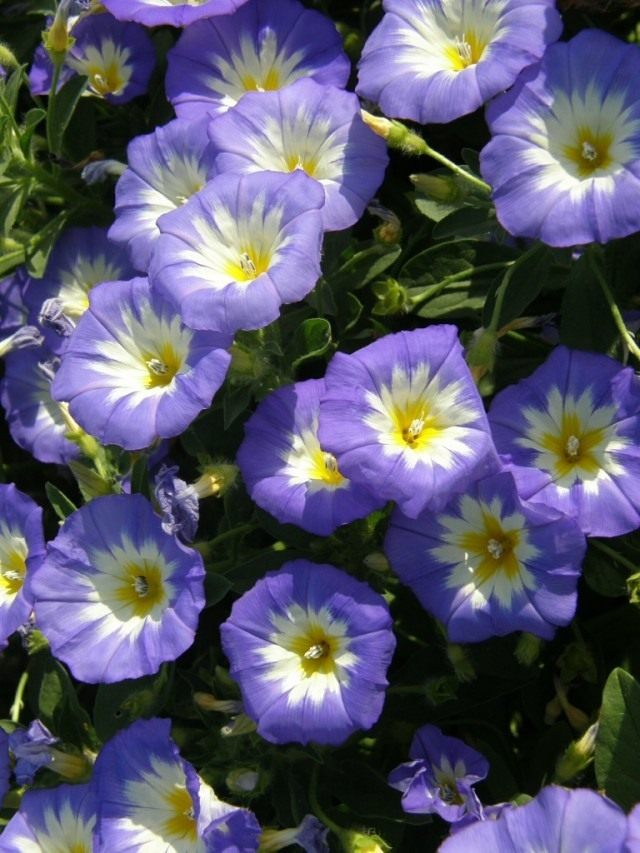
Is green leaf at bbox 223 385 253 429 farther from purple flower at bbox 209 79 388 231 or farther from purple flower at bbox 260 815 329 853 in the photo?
purple flower at bbox 260 815 329 853

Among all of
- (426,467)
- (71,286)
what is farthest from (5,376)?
(426,467)

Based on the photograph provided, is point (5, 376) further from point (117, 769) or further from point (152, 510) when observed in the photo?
point (117, 769)

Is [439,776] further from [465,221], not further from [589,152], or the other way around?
[589,152]

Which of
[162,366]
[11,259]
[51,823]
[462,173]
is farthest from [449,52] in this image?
[51,823]

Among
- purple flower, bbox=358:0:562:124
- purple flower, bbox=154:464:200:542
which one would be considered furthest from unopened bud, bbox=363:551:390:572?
purple flower, bbox=358:0:562:124

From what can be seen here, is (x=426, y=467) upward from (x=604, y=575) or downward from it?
upward
